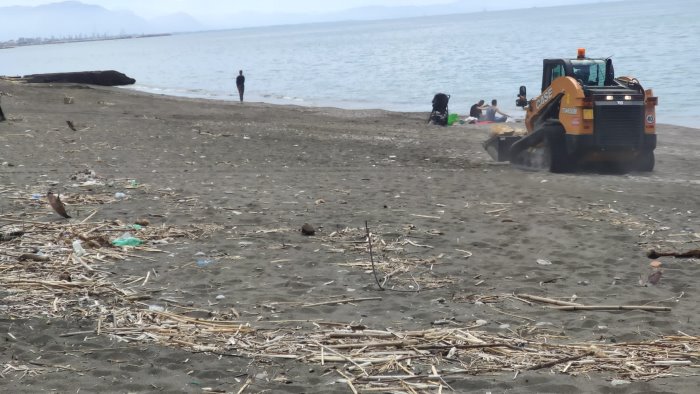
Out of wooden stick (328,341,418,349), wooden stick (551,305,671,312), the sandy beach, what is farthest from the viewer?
wooden stick (551,305,671,312)

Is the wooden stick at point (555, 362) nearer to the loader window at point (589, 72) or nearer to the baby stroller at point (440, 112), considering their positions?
the loader window at point (589, 72)

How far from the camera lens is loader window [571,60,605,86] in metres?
15.2

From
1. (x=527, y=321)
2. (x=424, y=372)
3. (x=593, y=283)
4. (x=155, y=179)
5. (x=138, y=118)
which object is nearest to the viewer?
(x=424, y=372)

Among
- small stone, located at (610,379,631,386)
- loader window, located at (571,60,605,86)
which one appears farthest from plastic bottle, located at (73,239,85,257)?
loader window, located at (571,60,605,86)

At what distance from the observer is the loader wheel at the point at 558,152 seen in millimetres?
15143

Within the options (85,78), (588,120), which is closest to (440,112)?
(588,120)

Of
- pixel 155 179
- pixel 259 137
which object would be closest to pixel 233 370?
pixel 155 179

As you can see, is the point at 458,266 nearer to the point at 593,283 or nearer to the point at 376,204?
the point at 593,283

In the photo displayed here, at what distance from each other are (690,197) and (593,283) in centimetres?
619

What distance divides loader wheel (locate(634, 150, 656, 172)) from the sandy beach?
0.40 m

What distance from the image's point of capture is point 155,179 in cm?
1212

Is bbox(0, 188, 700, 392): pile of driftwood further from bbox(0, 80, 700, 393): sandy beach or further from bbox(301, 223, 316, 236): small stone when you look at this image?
bbox(301, 223, 316, 236): small stone

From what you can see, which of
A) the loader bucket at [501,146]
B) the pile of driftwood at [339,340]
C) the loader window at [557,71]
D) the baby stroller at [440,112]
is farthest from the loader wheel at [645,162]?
the baby stroller at [440,112]

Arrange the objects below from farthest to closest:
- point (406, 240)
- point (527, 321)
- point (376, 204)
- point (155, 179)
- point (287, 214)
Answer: point (155, 179) → point (376, 204) → point (287, 214) → point (406, 240) → point (527, 321)
